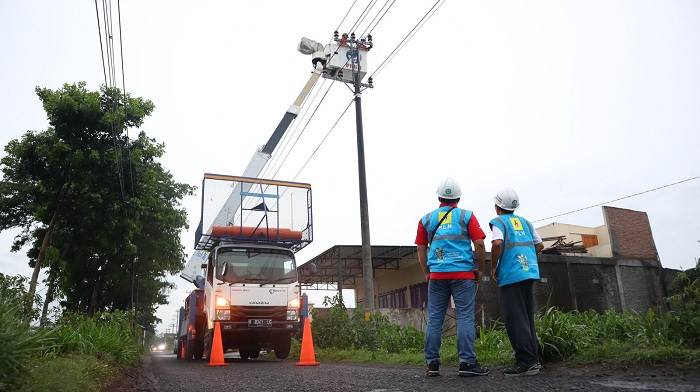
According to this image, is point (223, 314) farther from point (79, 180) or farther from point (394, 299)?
point (394, 299)

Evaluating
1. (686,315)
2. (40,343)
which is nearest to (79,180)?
(40,343)

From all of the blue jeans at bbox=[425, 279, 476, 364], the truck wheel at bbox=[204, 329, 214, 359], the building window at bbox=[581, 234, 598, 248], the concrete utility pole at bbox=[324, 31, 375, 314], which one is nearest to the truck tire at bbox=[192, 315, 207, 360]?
the truck wheel at bbox=[204, 329, 214, 359]

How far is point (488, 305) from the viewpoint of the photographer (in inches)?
889

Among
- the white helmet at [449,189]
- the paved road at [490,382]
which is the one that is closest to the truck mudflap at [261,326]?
the paved road at [490,382]

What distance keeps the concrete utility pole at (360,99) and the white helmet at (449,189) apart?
691 cm

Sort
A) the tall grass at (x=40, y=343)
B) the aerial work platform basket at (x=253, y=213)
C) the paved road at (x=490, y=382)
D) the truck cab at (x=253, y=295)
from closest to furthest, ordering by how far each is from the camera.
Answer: the tall grass at (x=40, y=343)
the paved road at (x=490, y=382)
the truck cab at (x=253, y=295)
the aerial work platform basket at (x=253, y=213)

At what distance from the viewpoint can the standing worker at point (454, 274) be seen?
494cm

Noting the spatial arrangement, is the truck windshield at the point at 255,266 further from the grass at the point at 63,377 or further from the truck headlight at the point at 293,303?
the grass at the point at 63,377

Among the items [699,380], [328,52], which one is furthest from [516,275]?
[328,52]

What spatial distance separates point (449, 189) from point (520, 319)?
148 cm

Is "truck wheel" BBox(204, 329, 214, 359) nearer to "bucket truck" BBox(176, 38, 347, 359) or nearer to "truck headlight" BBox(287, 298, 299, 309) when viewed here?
"bucket truck" BBox(176, 38, 347, 359)

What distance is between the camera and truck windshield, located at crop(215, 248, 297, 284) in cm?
1051

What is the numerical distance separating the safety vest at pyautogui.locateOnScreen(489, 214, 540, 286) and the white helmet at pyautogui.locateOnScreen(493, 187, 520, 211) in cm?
11

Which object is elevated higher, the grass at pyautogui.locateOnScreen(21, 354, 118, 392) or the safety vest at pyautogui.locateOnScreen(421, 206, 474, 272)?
the safety vest at pyautogui.locateOnScreen(421, 206, 474, 272)
